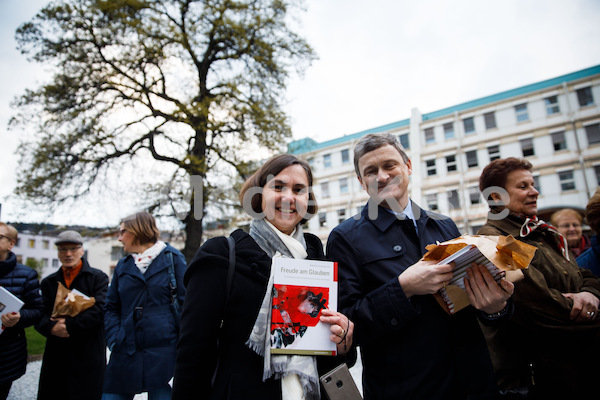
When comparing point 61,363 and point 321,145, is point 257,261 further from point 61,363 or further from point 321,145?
point 321,145

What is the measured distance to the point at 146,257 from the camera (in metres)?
3.22

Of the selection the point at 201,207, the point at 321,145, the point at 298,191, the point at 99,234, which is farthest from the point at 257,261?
the point at 321,145

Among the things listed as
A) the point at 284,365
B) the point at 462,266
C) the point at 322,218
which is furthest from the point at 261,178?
the point at 322,218

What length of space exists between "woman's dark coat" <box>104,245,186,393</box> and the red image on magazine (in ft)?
6.37

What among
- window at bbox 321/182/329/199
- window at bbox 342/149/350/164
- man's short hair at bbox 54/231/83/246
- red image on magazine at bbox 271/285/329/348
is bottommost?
red image on magazine at bbox 271/285/329/348

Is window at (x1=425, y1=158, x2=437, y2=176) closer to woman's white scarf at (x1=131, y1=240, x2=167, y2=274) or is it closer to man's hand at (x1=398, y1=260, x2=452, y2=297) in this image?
woman's white scarf at (x1=131, y1=240, x2=167, y2=274)

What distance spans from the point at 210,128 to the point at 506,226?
10108 millimetres

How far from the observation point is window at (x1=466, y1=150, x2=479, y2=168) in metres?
26.8

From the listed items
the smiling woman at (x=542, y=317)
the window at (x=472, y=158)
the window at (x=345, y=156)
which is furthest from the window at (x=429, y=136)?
the smiling woman at (x=542, y=317)

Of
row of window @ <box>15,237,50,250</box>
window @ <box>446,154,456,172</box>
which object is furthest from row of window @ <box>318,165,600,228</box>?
row of window @ <box>15,237,50,250</box>

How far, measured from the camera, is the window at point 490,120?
2639 centimetres

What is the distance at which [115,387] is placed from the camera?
277 centimetres

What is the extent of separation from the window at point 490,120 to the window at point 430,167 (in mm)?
4764

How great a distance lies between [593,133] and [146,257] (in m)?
29.4
